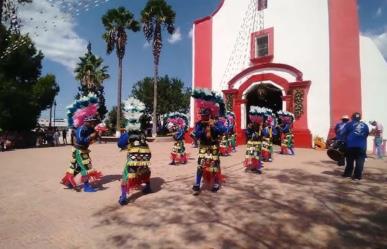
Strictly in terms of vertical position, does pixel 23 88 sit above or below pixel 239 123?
above

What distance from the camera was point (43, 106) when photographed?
88.1 feet

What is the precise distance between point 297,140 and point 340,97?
3197mm

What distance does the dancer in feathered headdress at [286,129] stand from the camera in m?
13.0

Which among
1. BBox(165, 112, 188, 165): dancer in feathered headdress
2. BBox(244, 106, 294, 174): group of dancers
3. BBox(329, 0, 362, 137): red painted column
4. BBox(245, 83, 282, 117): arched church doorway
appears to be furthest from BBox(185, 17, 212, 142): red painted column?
BBox(165, 112, 188, 165): dancer in feathered headdress

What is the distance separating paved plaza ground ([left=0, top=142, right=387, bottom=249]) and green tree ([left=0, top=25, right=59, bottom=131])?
1555 centimetres

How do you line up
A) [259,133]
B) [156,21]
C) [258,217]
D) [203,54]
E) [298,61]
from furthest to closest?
[156,21]
[203,54]
[298,61]
[259,133]
[258,217]

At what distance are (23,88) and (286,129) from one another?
19.9 meters

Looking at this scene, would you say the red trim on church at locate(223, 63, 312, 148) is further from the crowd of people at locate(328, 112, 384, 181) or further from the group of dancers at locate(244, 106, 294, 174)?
the crowd of people at locate(328, 112, 384, 181)

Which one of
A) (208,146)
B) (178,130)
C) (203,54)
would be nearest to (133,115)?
(208,146)

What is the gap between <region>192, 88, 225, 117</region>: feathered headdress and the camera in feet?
21.2

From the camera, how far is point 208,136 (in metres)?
6.41

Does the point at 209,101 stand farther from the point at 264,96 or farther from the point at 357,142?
the point at 264,96

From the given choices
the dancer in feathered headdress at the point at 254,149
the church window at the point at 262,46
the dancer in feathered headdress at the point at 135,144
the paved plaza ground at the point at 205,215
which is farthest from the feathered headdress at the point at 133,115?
the church window at the point at 262,46

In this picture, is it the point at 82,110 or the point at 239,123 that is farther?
the point at 239,123
